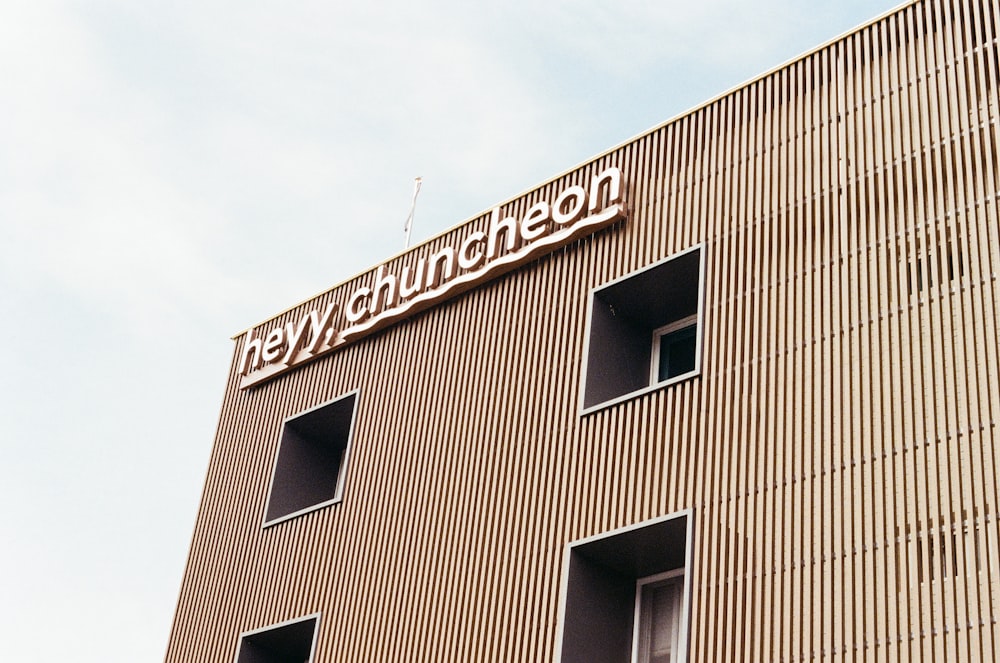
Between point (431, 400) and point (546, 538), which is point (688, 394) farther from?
point (431, 400)

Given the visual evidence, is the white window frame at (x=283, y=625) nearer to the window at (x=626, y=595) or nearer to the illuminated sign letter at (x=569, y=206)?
the window at (x=626, y=595)

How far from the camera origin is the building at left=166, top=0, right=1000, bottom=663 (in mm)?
14242

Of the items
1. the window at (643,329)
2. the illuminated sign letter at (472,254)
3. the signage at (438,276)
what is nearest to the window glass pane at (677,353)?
the window at (643,329)

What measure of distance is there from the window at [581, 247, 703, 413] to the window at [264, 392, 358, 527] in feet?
15.5

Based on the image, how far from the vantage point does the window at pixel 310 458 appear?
22391 millimetres

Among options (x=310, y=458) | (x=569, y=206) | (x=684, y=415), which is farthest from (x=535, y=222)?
(x=310, y=458)

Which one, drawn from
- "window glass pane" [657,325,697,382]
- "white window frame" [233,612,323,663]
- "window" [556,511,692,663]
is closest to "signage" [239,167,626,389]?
"window glass pane" [657,325,697,382]

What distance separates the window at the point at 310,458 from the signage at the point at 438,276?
106 cm

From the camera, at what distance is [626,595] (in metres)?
17.3

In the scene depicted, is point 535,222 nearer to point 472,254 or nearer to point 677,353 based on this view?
point 472,254

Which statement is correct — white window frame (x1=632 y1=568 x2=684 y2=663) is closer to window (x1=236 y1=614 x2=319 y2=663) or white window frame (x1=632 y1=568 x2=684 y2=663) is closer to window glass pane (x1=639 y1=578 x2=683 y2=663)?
window glass pane (x1=639 y1=578 x2=683 y2=663)

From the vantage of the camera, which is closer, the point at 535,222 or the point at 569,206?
the point at 569,206

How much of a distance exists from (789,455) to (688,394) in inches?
76.2

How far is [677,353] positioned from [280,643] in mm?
7142
